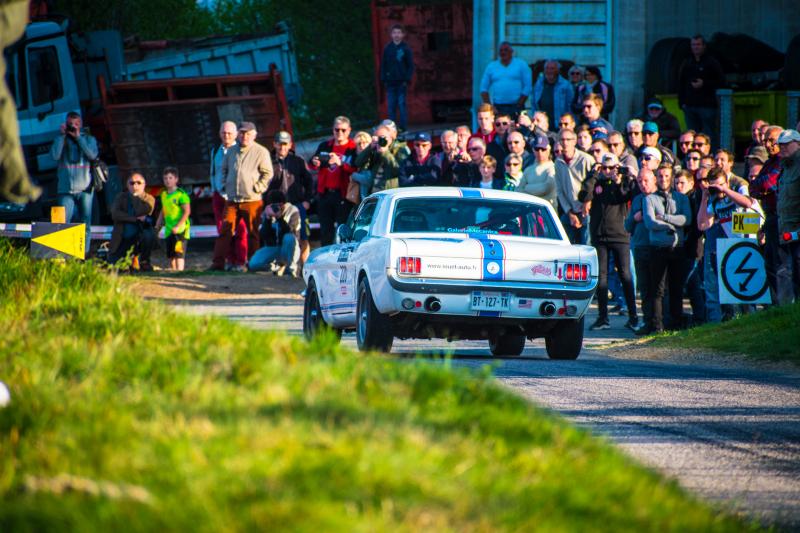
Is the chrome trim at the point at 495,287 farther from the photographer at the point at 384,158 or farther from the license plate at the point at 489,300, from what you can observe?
the photographer at the point at 384,158

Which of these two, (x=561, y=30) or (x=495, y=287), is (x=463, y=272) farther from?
(x=561, y=30)

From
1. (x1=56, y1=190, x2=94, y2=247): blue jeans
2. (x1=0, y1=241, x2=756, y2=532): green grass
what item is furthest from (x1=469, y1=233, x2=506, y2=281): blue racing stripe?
(x1=56, y1=190, x2=94, y2=247): blue jeans

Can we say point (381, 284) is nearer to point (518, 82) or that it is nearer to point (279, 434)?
point (279, 434)

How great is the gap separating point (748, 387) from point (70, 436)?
6.60 metres

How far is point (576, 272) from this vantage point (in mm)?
12320

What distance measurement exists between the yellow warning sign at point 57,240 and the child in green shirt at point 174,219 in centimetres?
977

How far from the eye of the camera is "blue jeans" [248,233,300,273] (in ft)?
70.3

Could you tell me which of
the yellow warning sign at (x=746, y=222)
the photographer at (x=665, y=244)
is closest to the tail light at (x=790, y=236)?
the yellow warning sign at (x=746, y=222)

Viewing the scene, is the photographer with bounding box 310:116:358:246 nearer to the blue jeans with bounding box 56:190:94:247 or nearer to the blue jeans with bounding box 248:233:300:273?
the blue jeans with bounding box 248:233:300:273

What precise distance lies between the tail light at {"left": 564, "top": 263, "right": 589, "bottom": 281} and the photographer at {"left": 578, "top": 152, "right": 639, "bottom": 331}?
3.94 m

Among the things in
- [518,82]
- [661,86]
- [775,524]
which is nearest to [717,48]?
[661,86]

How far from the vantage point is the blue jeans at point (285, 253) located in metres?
21.4

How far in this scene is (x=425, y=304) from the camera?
39.2 feet

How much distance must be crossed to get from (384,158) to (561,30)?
8.49 m
